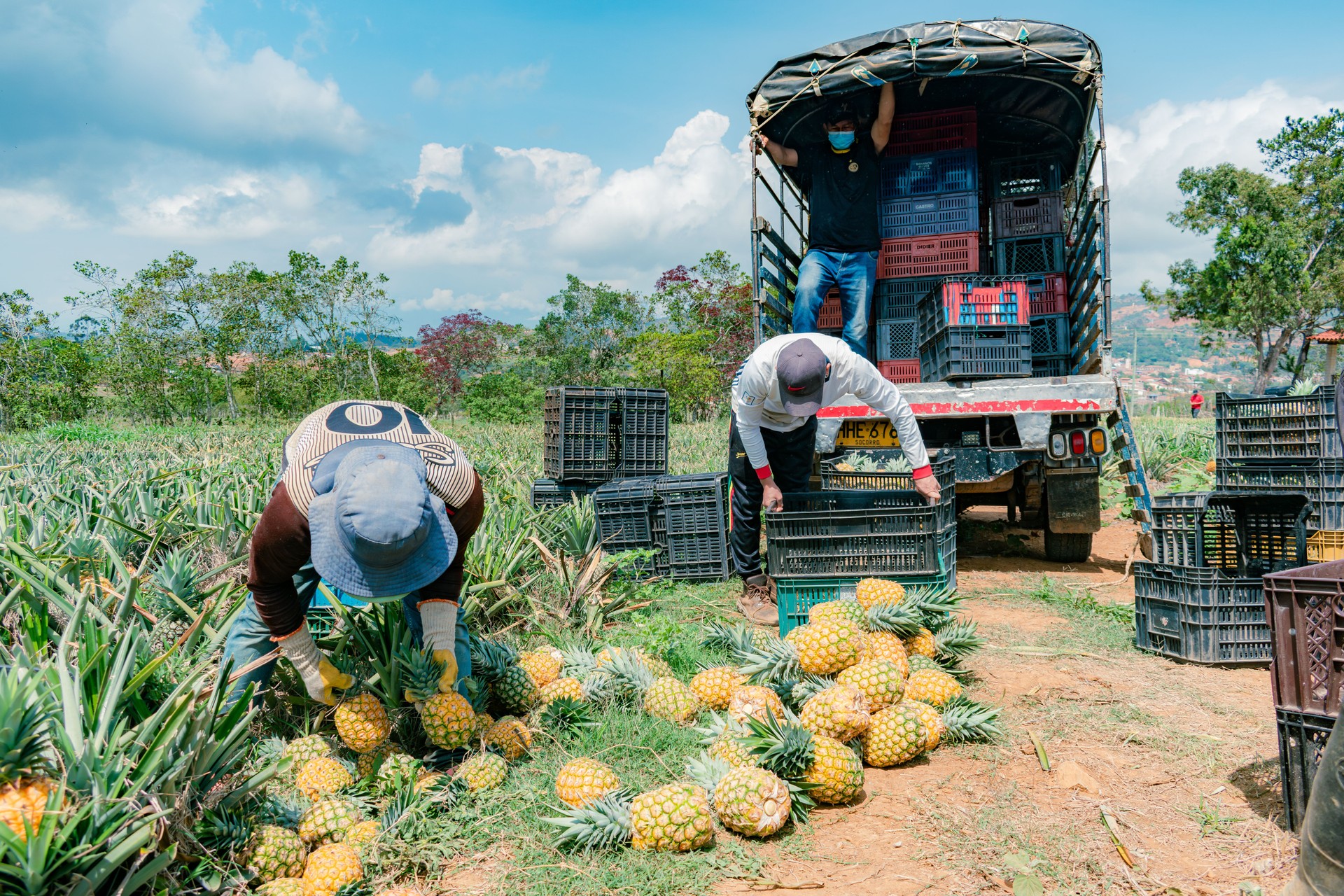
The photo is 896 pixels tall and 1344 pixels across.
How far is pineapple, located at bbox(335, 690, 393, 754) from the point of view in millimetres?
2656

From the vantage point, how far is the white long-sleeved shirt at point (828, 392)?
158 inches

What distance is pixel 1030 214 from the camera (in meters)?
6.97

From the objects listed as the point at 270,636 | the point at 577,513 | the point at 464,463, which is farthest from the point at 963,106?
the point at 270,636

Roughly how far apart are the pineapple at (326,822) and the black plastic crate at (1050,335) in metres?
6.33

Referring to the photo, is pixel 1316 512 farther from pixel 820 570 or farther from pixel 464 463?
pixel 464 463

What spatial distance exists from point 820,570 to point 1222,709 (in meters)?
1.72

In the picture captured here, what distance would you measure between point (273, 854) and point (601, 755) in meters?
1.11

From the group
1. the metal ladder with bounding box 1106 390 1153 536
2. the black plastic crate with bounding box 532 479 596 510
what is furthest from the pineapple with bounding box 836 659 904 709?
the black plastic crate with bounding box 532 479 596 510

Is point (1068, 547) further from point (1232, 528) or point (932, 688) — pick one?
point (932, 688)

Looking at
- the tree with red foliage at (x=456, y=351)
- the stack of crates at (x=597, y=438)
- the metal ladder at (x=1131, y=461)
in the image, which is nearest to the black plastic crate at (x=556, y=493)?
the stack of crates at (x=597, y=438)

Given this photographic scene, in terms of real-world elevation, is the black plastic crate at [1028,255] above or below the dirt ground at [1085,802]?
above

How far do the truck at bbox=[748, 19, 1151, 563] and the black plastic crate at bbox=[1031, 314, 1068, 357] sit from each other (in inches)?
3.8

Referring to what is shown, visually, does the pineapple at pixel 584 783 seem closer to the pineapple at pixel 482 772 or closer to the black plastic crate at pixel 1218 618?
the pineapple at pixel 482 772

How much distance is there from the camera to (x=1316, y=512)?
4176 millimetres
